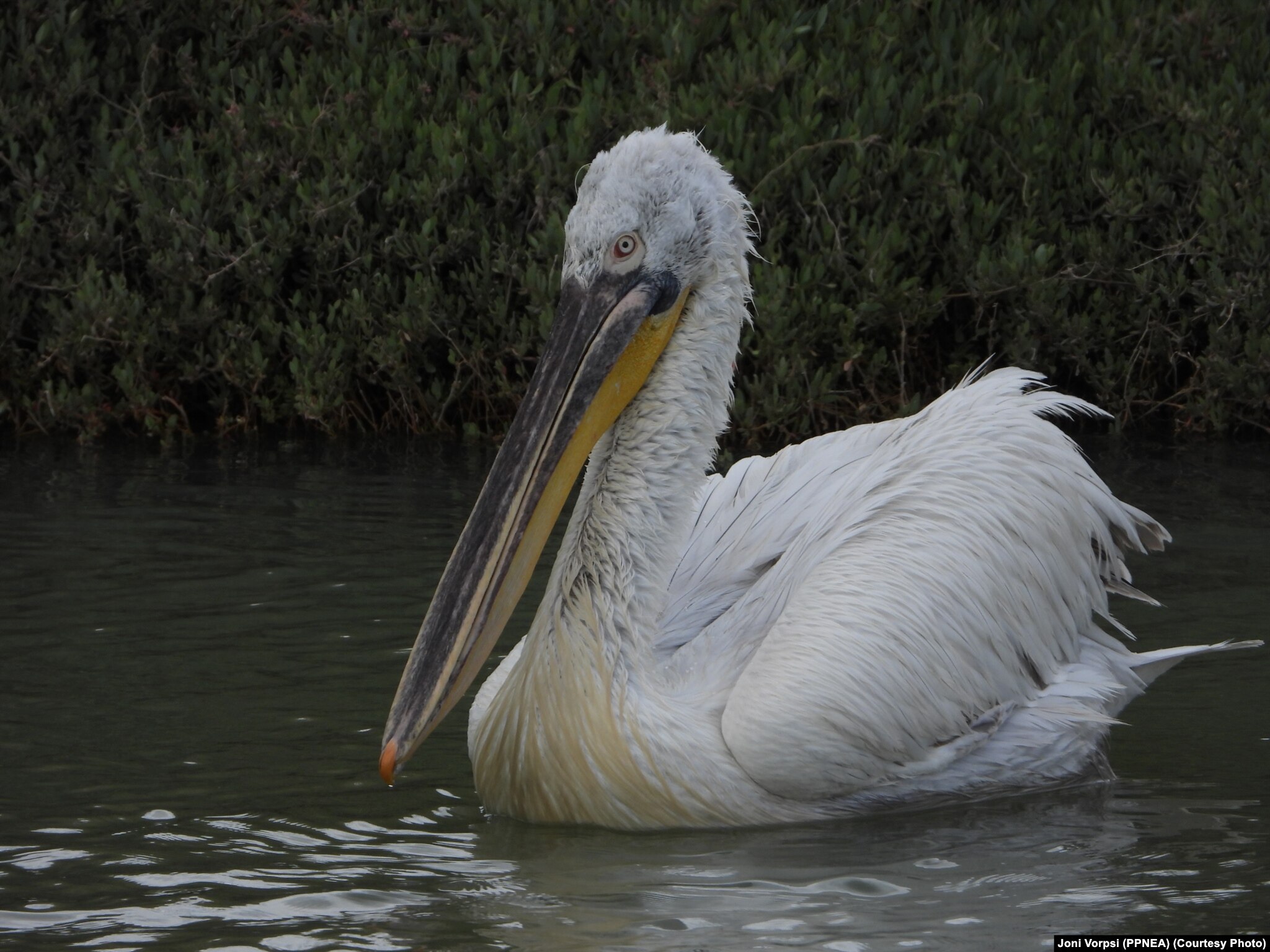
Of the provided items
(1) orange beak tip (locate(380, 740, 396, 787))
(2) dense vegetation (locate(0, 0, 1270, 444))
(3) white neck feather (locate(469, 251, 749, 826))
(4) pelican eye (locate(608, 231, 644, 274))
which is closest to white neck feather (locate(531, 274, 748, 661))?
(3) white neck feather (locate(469, 251, 749, 826))

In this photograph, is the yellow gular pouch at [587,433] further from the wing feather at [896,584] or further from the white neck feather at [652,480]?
the wing feather at [896,584]

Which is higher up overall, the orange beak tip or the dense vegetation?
the dense vegetation

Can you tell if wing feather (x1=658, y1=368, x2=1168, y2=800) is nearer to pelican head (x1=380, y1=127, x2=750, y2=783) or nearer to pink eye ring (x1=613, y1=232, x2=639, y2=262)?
pelican head (x1=380, y1=127, x2=750, y2=783)

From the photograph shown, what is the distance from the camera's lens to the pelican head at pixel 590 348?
3961 millimetres

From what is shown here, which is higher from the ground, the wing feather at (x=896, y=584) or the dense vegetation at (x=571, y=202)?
the dense vegetation at (x=571, y=202)

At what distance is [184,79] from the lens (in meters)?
8.84

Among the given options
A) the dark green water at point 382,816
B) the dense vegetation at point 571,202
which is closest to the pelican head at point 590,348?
the dark green water at point 382,816

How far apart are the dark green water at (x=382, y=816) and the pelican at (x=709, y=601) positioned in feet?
0.40

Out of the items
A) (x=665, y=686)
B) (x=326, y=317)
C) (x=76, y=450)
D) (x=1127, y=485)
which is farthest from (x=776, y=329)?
(x=665, y=686)

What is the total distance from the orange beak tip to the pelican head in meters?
0.10

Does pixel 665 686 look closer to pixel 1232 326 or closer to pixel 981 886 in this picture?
pixel 981 886

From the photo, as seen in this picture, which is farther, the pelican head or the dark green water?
the pelican head

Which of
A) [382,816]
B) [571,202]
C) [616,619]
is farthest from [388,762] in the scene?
[571,202]

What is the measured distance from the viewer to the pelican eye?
4203 millimetres
